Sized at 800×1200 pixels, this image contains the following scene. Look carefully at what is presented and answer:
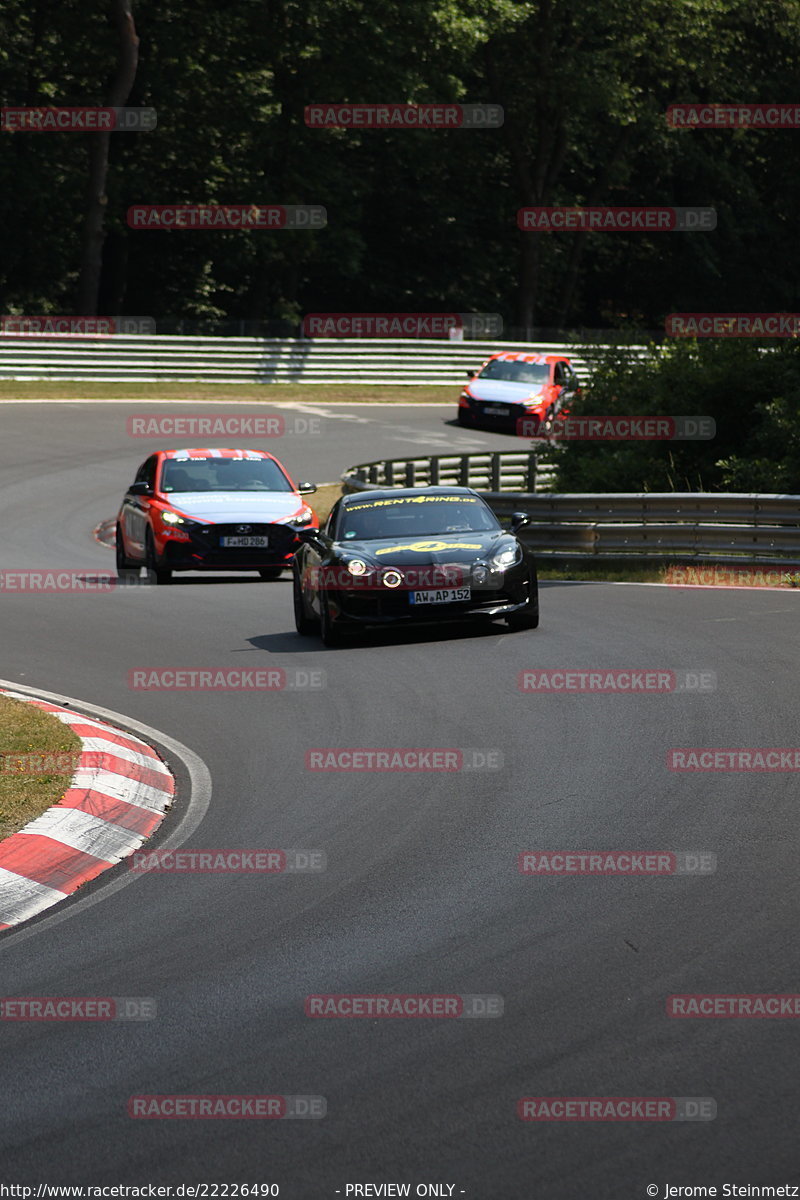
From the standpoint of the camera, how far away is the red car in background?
124 feet

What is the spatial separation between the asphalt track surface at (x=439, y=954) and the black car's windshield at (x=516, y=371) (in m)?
26.6

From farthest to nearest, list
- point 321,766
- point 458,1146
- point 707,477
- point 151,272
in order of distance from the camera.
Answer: point 151,272, point 707,477, point 321,766, point 458,1146

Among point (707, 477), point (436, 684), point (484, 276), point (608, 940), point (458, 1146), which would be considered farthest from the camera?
point (484, 276)

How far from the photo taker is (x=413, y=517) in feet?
52.0

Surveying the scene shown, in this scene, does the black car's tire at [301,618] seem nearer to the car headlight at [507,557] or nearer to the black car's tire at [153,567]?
the car headlight at [507,557]

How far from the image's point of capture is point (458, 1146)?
4609mm

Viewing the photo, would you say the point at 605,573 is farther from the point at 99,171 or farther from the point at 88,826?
the point at 99,171

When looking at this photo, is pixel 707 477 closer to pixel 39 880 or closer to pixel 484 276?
pixel 39 880

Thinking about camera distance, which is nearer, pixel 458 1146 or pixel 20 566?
pixel 458 1146

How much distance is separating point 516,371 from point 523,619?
24965 mm

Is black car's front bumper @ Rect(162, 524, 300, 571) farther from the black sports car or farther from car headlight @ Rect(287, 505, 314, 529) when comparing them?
the black sports car

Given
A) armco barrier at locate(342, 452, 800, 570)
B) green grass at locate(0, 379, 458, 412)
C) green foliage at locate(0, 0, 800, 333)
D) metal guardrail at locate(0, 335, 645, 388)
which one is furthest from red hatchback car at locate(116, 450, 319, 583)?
green foliage at locate(0, 0, 800, 333)

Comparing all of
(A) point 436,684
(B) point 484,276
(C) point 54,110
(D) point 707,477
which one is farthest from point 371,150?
(A) point 436,684

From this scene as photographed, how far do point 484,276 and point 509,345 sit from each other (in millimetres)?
14691
